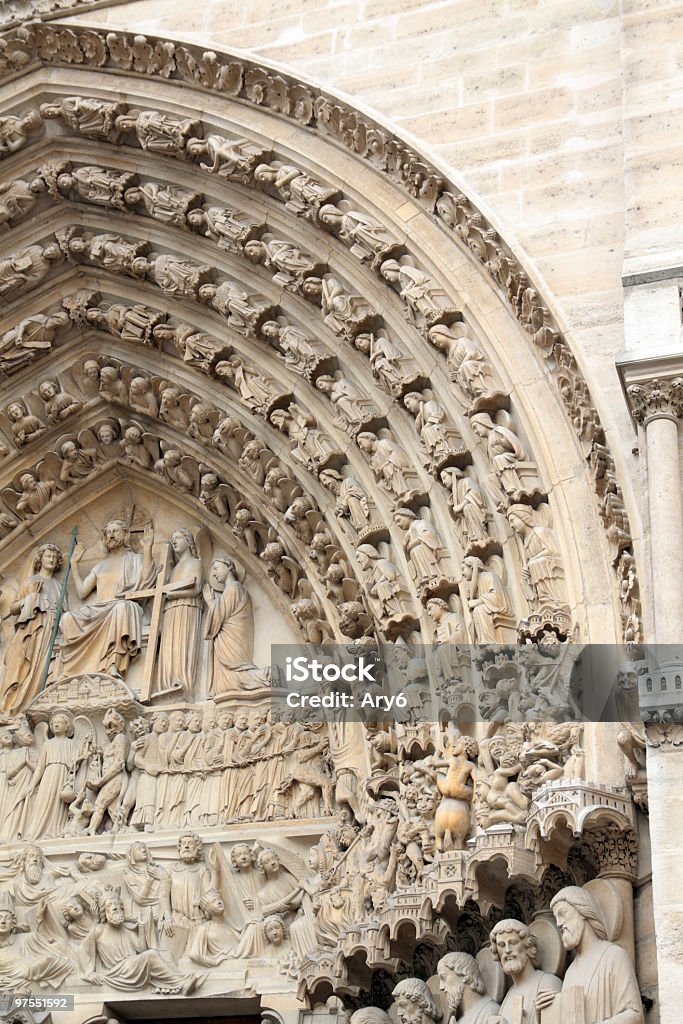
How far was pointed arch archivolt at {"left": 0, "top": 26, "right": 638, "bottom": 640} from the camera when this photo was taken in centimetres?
638

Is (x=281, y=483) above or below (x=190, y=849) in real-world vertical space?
above

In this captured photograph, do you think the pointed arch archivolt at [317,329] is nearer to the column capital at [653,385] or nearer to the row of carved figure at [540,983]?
the column capital at [653,385]

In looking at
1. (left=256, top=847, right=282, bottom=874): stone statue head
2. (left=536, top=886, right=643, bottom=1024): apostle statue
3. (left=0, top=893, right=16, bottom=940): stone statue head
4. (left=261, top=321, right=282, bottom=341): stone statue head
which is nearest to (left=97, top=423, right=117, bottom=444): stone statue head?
(left=261, top=321, right=282, bottom=341): stone statue head

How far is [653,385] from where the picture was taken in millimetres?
5668

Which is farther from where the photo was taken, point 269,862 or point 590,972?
point 269,862

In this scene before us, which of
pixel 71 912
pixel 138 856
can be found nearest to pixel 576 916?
pixel 138 856

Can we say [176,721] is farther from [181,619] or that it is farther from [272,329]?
[272,329]

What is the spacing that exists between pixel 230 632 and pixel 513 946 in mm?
3473

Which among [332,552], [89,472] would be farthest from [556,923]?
[89,472]

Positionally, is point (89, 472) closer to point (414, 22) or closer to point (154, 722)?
point (154, 722)

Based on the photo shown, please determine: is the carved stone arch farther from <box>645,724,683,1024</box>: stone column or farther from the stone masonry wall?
<box>645,724,683,1024</box>: stone column

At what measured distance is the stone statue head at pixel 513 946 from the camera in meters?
5.42

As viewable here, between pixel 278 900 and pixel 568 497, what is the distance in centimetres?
264

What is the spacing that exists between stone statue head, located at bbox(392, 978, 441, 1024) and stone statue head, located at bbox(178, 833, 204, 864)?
198 centimetres
